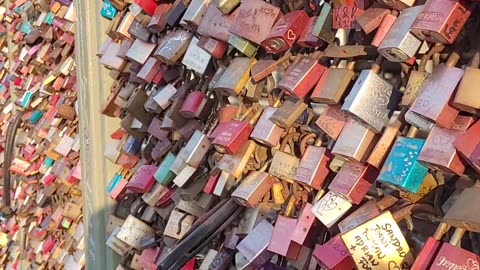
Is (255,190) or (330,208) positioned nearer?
(330,208)

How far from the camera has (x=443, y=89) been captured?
0.67 meters

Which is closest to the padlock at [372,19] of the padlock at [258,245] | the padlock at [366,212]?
the padlock at [366,212]

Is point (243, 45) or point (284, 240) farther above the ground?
point (243, 45)

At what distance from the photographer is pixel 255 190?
38.4 inches

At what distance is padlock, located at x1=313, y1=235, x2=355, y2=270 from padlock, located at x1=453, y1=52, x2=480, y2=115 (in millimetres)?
238

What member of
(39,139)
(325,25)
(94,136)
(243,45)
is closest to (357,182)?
(325,25)

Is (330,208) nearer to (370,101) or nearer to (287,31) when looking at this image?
(370,101)

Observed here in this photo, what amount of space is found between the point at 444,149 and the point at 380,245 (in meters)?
0.14

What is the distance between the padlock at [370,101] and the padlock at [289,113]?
0.14m

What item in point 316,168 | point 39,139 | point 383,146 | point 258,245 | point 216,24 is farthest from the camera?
point 39,139

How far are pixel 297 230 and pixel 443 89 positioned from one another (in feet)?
1.07

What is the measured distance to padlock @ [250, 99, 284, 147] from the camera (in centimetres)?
95

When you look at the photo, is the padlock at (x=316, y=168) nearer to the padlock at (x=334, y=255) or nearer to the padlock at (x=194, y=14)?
the padlock at (x=334, y=255)

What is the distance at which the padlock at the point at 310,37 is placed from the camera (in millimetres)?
902
